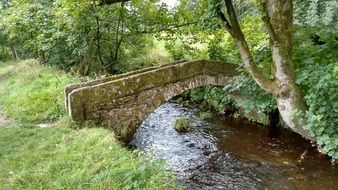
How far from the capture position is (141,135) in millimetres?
10602

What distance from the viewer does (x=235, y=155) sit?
363 inches

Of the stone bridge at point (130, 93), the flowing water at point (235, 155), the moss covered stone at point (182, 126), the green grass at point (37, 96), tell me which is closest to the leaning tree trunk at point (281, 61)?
the flowing water at point (235, 155)

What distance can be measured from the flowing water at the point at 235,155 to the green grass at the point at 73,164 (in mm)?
887

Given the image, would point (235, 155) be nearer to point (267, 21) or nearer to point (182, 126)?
point (182, 126)

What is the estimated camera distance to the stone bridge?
8.05m

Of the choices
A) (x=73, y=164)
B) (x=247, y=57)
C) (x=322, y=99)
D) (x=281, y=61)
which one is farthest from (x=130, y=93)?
(x=322, y=99)

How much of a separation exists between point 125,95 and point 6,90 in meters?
7.71

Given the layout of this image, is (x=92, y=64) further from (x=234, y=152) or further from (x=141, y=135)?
(x=234, y=152)

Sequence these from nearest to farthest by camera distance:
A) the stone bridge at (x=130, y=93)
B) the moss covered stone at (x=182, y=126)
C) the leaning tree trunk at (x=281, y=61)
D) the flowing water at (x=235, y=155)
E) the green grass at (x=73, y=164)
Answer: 1. the green grass at (x=73, y=164)
2. the leaning tree trunk at (x=281, y=61)
3. the flowing water at (x=235, y=155)
4. the stone bridge at (x=130, y=93)
5. the moss covered stone at (x=182, y=126)

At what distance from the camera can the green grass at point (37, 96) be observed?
9.32 metres

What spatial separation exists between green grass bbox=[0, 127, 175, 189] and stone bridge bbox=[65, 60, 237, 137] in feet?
2.69

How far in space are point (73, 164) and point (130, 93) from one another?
10.1 ft

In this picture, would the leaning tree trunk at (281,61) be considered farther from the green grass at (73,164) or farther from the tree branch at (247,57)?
the green grass at (73,164)

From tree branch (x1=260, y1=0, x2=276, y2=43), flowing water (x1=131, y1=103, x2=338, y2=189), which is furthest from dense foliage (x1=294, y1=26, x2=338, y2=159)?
flowing water (x1=131, y1=103, x2=338, y2=189)
